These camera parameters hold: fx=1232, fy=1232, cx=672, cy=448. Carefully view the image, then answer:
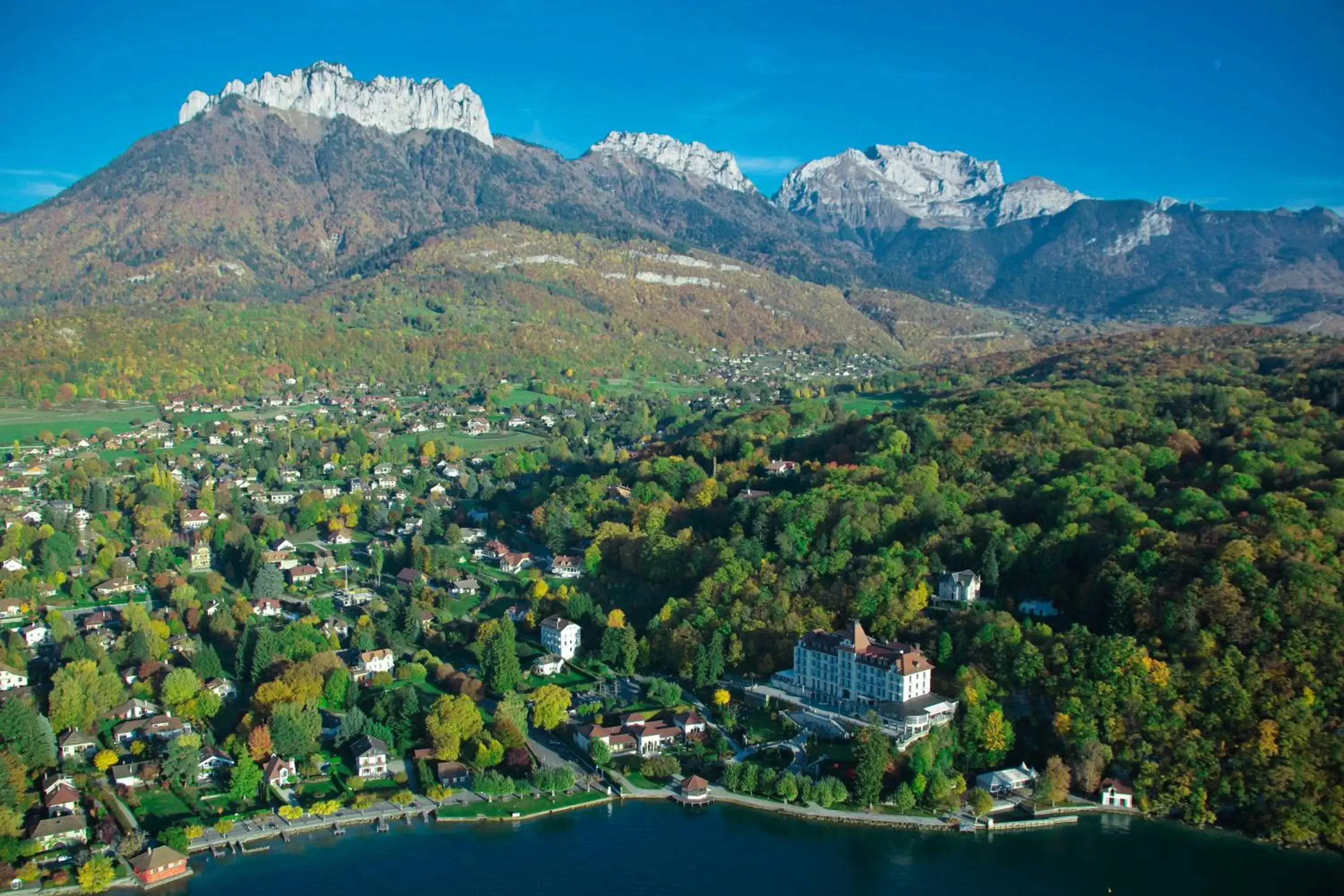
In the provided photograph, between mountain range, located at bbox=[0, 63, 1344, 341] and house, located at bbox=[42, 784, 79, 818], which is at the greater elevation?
mountain range, located at bbox=[0, 63, 1344, 341]

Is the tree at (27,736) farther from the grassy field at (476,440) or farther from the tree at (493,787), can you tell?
the grassy field at (476,440)

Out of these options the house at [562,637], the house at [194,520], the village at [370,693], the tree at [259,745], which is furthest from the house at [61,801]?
the house at [194,520]

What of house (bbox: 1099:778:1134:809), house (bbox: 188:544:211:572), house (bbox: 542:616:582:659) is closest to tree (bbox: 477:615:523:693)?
house (bbox: 542:616:582:659)

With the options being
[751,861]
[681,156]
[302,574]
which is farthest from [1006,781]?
[681,156]

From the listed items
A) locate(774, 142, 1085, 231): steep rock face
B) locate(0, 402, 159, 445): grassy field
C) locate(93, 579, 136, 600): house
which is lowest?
locate(93, 579, 136, 600): house

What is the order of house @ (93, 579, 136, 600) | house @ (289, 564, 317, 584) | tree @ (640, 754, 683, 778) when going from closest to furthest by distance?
1. tree @ (640, 754, 683, 778)
2. house @ (93, 579, 136, 600)
3. house @ (289, 564, 317, 584)

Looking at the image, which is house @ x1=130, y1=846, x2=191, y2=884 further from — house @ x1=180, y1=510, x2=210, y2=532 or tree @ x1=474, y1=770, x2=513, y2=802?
house @ x1=180, y1=510, x2=210, y2=532

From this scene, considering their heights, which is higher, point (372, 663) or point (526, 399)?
point (526, 399)

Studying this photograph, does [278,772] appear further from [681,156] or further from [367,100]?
[681,156]
